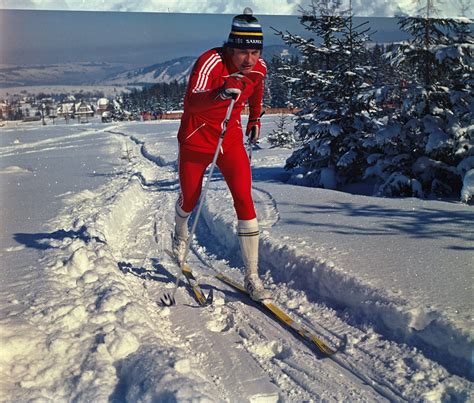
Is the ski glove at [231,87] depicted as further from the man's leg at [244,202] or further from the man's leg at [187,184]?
the man's leg at [187,184]

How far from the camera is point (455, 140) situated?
7367 millimetres

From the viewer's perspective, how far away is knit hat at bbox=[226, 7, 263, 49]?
3504 millimetres

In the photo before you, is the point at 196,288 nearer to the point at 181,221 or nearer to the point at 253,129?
the point at 181,221

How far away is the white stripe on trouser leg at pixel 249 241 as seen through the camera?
4.05 metres

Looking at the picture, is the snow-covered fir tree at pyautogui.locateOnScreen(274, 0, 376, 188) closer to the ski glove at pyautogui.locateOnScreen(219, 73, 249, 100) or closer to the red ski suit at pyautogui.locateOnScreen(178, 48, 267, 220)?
the red ski suit at pyautogui.locateOnScreen(178, 48, 267, 220)

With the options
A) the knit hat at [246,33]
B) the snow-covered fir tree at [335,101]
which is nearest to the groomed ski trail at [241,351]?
the knit hat at [246,33]

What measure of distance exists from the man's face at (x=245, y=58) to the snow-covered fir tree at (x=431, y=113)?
4804mm

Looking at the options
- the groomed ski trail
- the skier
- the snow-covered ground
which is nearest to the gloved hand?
the skier

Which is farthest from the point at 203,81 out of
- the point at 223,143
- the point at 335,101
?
the point at 335,101

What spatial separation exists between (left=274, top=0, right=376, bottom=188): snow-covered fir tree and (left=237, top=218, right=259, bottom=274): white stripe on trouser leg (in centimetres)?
614

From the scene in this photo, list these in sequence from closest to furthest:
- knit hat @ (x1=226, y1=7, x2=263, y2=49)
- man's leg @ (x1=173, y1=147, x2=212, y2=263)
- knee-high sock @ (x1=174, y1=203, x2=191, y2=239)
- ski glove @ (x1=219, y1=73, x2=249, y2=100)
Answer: ski glove @ (x1=219, y1=73, x2=249, y2=100) → knit hat @ (x1=226, y1=7, x2=263, y2=49) → man's leg @ (x1=173, y1=147, x2=212, y2=263) → knee-high sock @ (x1=174, y1=203, x2=191, y2=239)

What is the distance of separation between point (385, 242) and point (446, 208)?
6.02 feet

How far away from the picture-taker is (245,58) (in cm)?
363

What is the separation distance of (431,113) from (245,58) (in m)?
5.33
